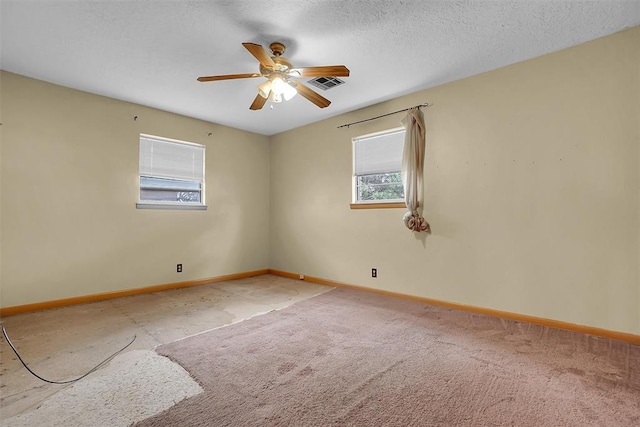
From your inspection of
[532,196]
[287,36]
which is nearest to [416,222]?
[532,196]

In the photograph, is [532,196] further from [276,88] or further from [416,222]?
[276,88]

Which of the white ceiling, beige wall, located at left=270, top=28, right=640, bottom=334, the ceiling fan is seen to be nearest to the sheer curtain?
beige wall, located at left=270, top=28, right=640, bottom=334

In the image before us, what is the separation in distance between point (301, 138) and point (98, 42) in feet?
9.66

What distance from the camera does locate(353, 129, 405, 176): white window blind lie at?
3834 millimetres

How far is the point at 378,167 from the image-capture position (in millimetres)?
4004

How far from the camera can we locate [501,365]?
6.66 ft

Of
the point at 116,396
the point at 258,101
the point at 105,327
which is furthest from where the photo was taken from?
the point at 258,101

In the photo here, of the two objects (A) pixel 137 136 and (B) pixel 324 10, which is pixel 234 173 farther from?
(B) pixel 324 10

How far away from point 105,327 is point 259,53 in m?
2.84

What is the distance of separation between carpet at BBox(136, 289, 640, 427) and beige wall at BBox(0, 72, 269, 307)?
205cm

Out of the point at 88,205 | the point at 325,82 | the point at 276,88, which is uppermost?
the point at 325,82

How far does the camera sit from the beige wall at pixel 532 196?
2.40 metres

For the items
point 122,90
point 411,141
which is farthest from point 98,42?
point 411,141

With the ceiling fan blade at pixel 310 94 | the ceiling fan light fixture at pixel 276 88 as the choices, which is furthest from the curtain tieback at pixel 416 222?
the ceiling fan light fixture at pixel 276 88
